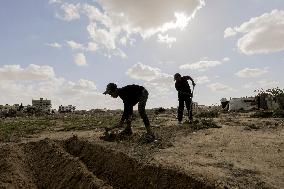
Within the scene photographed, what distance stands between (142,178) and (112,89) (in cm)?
365

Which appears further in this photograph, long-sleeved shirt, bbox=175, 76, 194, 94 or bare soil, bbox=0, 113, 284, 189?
long-sleeved shirt, bbox=175, 76, 194, 94

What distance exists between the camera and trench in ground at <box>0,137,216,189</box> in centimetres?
A: 699

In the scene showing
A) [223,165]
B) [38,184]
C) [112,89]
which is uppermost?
[112,89]

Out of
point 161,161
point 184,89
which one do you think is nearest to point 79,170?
point 161,161

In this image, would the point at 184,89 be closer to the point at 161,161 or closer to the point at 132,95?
the point at 132,95

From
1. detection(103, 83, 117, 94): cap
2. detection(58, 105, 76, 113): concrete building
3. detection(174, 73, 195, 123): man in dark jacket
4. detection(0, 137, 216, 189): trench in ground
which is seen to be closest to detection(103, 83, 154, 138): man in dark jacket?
detection(103, 83, 117, 94): cap

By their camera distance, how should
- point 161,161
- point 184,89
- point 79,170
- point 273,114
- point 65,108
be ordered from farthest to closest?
1. point 65,108
2. point 273,114
3. point 184,89
4. point 79,170
5. point 161,161

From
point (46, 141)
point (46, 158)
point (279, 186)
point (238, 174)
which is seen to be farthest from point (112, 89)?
point (279, 186)

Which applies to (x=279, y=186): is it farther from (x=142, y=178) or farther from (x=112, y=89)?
(x=112, y=89)

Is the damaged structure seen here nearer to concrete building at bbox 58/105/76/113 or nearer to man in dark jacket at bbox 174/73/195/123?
man in dark jacket at bbox 174/73/195/123

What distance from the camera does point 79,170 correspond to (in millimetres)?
8477

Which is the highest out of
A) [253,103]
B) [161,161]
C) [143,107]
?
[253,103]

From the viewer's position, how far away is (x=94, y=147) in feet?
35.0

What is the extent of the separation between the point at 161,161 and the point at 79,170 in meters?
1.73
